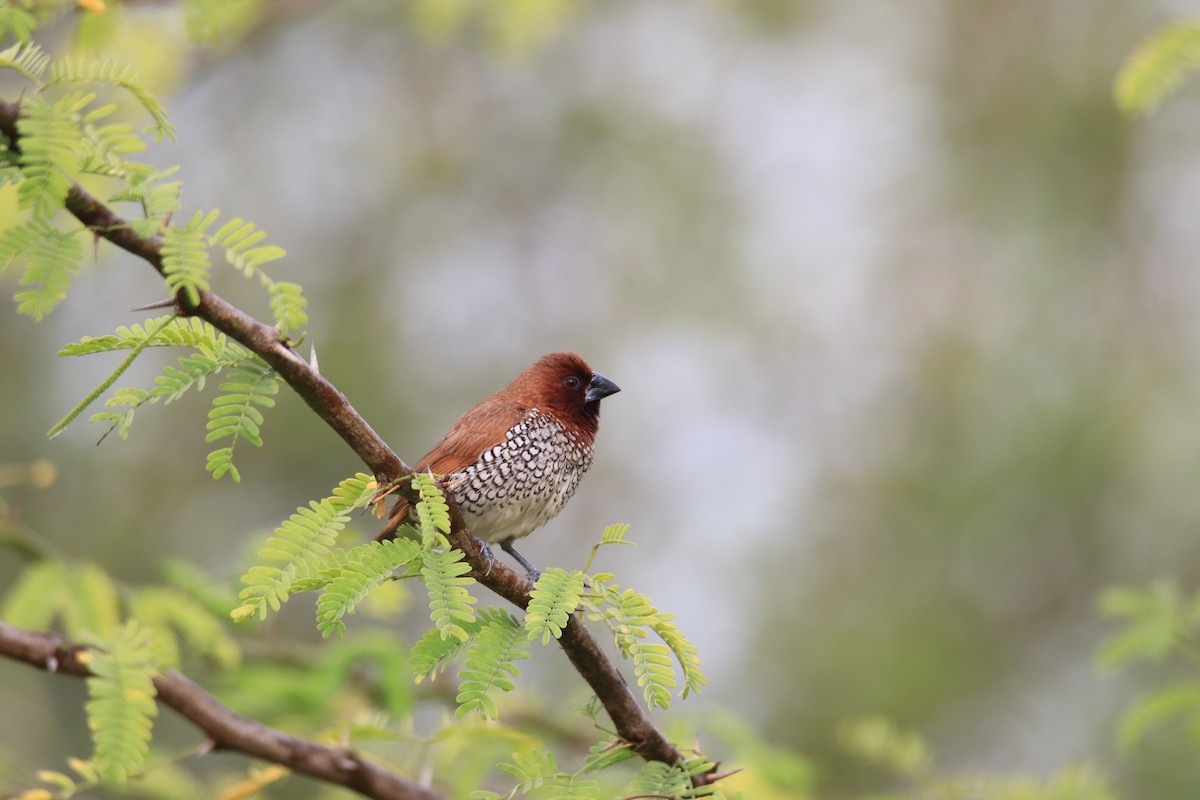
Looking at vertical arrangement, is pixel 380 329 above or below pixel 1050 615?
above

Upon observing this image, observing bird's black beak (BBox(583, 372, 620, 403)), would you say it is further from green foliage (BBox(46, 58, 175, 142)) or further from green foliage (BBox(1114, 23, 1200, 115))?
green foliage (BBox(46, 58, 175, 142))

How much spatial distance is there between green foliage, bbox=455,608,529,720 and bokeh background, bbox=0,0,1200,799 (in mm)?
5714

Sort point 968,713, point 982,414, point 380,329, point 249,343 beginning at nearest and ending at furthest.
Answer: point 249,343
point 968,713
point 982,414
point 380,329

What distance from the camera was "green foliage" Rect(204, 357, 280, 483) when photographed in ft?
6.05

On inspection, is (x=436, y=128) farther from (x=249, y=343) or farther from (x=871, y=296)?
(x=249, y=343)

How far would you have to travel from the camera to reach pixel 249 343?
1.72 metres

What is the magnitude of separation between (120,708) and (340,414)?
78 centimetres

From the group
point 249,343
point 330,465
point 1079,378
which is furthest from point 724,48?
point 249,343

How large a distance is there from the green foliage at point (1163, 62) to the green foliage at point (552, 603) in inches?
92.8

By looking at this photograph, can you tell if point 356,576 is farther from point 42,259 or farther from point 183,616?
point 183,616

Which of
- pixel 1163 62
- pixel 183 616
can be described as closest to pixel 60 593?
pixel 183 616

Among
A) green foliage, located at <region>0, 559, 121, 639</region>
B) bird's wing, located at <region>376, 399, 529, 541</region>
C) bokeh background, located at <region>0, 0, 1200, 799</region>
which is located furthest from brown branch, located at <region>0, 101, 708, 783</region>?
bokeh background, located at <region>0, 0, 1200, 799</region>

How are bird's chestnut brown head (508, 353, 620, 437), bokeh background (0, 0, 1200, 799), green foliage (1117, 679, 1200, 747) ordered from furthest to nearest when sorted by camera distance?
bokeh background (0, 0, 1200, 799)
bird's chestnut brown head (508, 353, 620, 437)
green foliage (1117, 679, 1200, 747)

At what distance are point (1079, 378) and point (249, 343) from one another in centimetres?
763
